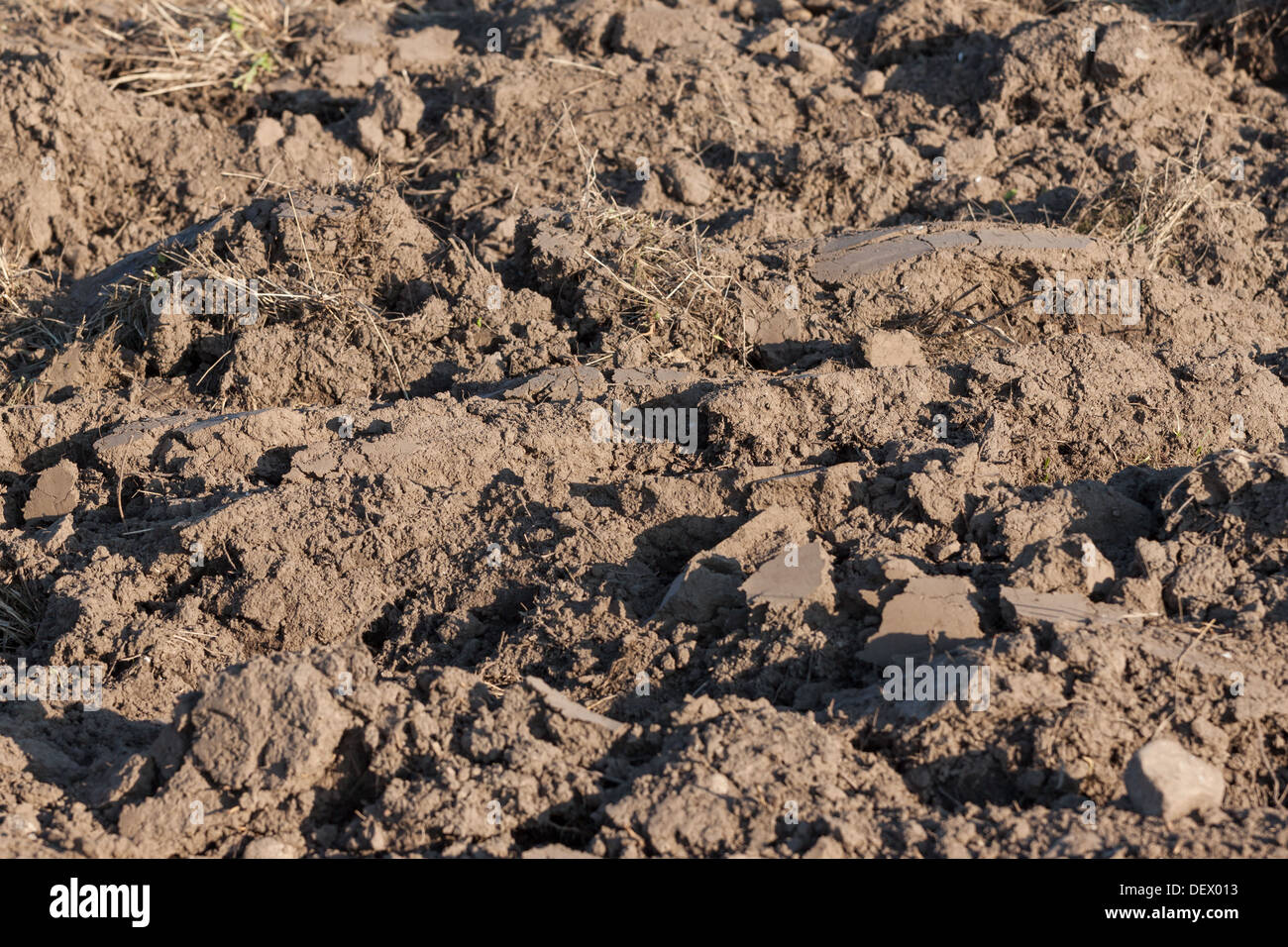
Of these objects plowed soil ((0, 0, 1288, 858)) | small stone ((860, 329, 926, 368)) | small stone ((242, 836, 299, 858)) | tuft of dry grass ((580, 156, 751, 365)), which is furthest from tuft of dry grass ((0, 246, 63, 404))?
small stone ((860, 329, 926, 368))

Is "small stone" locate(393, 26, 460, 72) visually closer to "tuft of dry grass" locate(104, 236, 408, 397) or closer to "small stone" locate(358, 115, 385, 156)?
"small stone" locate(358, 115, 385, 156)

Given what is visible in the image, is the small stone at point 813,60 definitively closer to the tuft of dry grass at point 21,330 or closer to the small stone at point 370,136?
the small stone at point 370,136

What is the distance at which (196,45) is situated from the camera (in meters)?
6.33

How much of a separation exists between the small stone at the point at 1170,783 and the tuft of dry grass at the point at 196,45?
5.36 meters

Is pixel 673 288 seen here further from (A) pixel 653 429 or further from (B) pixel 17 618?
(B) pixel 17 618

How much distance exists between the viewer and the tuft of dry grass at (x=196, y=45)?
6254 millimetres

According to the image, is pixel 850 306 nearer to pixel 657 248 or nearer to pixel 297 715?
pixel 657 248

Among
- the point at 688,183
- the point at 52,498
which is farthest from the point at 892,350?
the point at 52,498

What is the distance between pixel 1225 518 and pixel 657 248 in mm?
2211

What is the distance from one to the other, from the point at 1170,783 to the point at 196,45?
579 cm

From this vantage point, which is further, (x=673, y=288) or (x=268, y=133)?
(x=268, y=133)

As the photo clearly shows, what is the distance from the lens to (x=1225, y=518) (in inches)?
129

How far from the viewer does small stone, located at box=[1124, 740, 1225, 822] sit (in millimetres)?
2650

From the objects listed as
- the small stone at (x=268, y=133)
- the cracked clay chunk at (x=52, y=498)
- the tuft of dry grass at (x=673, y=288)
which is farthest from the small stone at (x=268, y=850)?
the small stone at (x=268, y=133)
